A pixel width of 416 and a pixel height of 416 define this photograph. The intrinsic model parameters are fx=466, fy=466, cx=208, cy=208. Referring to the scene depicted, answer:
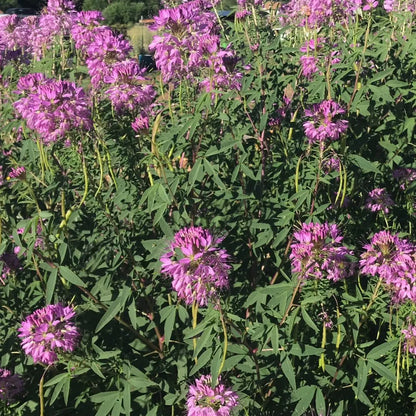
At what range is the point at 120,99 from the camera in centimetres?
270

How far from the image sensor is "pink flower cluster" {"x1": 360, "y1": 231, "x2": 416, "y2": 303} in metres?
2.21

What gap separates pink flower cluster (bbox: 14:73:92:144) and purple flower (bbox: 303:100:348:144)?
1252mm

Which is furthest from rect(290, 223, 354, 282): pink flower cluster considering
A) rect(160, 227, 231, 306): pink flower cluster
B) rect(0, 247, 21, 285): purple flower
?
rect(0, 247, 21, 285): purple flower

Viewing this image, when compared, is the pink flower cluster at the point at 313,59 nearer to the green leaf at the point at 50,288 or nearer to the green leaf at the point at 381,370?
the green leaf at the point at 381,370

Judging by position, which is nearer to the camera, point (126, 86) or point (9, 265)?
point (126, 86)

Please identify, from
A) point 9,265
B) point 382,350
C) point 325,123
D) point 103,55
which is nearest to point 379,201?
point 325,123

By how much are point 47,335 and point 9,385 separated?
78cm

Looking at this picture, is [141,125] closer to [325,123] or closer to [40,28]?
[325,123]

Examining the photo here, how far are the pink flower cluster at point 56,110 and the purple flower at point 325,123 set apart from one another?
1252 millimetres

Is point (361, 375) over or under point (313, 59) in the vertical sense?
under

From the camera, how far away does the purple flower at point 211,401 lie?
6.72 feet

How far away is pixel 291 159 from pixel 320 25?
1.39m

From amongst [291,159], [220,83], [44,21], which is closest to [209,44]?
[220,83]

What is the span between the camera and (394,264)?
2.24 m
